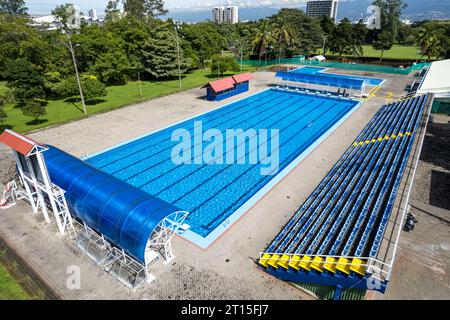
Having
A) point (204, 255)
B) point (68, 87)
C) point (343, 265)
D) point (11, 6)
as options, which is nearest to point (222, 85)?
point (68, 87)

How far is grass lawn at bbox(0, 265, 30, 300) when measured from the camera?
9.39 meters

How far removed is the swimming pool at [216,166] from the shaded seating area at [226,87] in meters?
3.04

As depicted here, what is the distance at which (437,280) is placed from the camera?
9.70m

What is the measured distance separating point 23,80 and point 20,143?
21940mm

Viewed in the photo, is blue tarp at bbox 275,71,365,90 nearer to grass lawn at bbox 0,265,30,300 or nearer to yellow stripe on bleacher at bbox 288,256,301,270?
yellow stripe on bleacher at bbox 288,256,301,270

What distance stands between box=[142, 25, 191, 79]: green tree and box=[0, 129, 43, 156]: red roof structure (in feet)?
98.1

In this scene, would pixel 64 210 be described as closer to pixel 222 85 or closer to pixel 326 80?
pixel 222 85

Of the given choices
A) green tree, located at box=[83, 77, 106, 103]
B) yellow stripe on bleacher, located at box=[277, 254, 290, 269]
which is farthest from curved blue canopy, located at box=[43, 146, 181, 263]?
green tree, located at box=[83, 77, 106, 103]

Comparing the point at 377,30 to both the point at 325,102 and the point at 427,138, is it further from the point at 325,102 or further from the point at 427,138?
the point at 427,138

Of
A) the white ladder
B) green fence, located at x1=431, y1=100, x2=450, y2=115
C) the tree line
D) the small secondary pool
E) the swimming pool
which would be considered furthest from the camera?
the small secondary pool

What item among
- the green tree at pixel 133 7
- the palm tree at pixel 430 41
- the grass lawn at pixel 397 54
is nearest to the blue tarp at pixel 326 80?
the palm tree at pixel 430 41

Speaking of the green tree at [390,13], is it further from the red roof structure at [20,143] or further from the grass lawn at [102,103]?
the red roof structure at [20,143]

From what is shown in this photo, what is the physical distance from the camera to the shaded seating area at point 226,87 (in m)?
30.4

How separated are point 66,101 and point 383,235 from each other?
34.5 m
